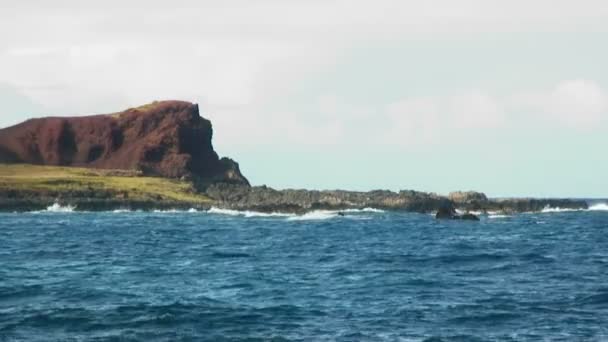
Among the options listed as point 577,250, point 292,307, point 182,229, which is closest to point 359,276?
point 292,307

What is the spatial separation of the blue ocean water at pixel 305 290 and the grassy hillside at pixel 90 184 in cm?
8879

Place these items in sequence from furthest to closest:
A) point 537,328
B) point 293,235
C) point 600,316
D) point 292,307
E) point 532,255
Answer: point 293,235 → point 532,255 → point 292,307 → point 600,316 → point 537,328

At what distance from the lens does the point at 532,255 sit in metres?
55.3

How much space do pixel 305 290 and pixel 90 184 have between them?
134 metres

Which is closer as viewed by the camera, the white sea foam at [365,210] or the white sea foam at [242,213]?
the white sea foam at [242,213]

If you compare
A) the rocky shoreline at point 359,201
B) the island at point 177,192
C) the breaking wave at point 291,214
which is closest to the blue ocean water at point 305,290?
the breaking wave at point 291,214

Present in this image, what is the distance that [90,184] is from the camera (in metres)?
168

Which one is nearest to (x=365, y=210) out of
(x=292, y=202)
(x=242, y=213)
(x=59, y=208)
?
(x=292, y=202)

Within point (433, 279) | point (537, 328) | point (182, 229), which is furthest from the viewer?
point (182, 229)

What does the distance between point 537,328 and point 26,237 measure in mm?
54585

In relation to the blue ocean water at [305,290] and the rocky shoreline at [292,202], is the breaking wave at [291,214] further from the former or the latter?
the blue ocean water at [305,290]

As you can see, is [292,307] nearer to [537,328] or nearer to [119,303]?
[119,303]

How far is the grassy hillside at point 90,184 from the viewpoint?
158 meters

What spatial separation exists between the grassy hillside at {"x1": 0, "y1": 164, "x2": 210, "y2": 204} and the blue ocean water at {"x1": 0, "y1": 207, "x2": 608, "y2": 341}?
8879 centimetres
